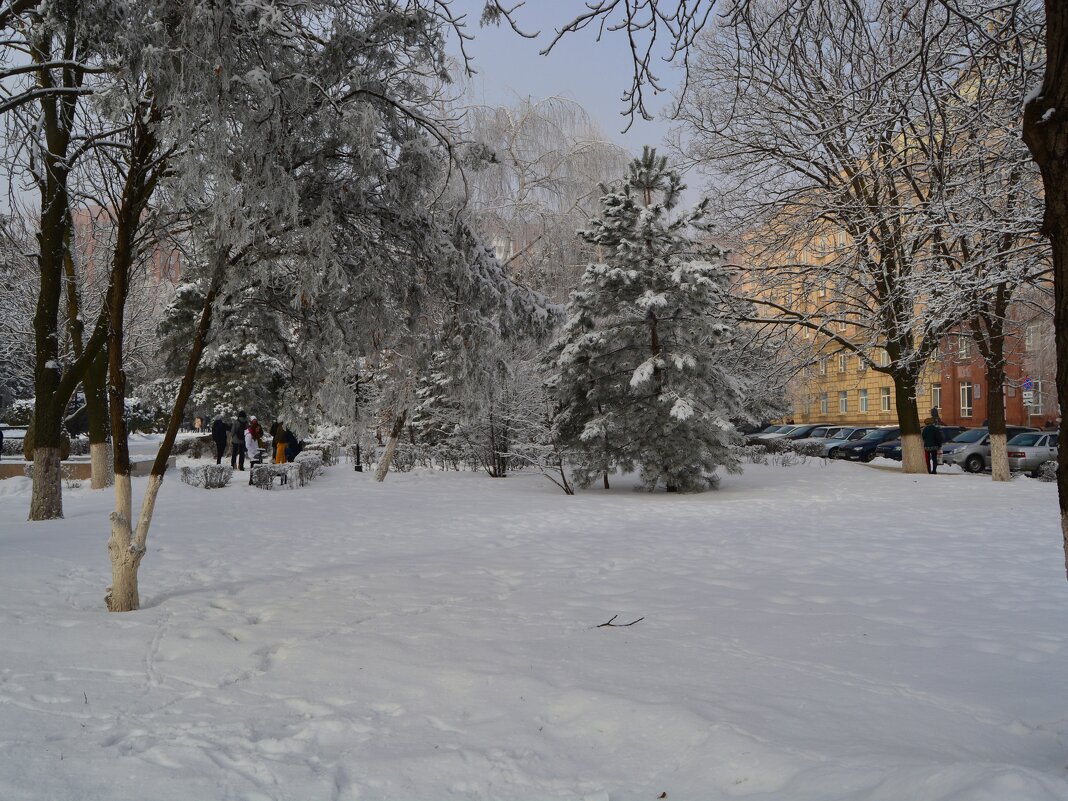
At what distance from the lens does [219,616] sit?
587 centimetres

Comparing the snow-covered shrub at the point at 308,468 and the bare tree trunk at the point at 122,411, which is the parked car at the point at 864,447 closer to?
the snow-covered shrub at the point at 308,468

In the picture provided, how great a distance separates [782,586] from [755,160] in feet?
44.4

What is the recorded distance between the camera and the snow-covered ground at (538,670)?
121 inches

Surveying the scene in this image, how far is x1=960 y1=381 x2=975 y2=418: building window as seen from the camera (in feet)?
152

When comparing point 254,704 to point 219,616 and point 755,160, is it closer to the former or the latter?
point 219,616

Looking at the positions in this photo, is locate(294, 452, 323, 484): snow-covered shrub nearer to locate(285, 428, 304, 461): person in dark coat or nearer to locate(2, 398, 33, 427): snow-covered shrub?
locate(285, 428, 304, 461): person in dark coat

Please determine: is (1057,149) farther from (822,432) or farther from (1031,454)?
(822,432)

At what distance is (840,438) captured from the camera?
35844 mm

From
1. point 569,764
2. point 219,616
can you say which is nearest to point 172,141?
point 219,616

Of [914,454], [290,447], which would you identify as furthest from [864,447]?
[290,447]

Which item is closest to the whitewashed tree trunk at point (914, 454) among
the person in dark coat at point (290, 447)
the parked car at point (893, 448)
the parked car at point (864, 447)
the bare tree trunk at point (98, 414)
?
the parked car at point (893, 448)

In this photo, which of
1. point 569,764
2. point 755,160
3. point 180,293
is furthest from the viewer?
point 180,293

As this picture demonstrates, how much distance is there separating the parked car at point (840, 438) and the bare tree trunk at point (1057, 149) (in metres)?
30.9

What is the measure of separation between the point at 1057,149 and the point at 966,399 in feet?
167
